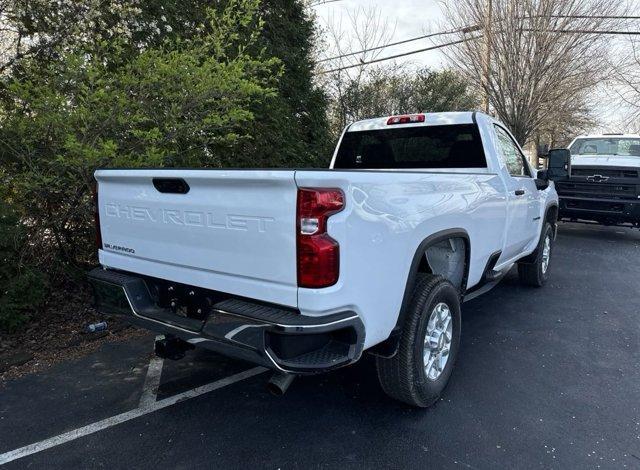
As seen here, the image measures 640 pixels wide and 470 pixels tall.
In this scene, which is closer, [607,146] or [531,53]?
[607,146]

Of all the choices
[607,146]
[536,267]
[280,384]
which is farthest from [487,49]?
[280,384]

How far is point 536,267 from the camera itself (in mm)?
5645

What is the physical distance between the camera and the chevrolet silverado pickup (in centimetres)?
842

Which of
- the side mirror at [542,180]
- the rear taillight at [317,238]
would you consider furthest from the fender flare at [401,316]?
the side mirror at [542,180]

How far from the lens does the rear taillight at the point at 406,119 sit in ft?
14.1

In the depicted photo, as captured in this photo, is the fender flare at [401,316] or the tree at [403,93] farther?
the tree at [403,93]

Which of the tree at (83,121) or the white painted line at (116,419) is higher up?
the tree at (83,121)

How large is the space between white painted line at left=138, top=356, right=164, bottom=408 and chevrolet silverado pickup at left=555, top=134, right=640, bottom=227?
24.2 feet

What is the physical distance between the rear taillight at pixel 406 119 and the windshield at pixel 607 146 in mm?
7461

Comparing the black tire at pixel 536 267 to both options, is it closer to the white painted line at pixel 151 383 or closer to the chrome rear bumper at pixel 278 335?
the chrome rear bumper at pixel 278 335

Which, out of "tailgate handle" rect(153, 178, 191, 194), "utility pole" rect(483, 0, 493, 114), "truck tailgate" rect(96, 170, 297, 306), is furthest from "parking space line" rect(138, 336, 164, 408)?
"utility pole" rect(483, 0, 493, 114)

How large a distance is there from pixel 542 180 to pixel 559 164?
241 millimetres

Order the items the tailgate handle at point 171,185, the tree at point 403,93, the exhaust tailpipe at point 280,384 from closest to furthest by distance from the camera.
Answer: the exhaust tailpipe at point 280,384
the tailgate handle at point 171,185
the tree at point 403,93

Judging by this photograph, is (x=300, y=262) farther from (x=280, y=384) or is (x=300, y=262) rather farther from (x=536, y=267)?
(x=536, y=267)
